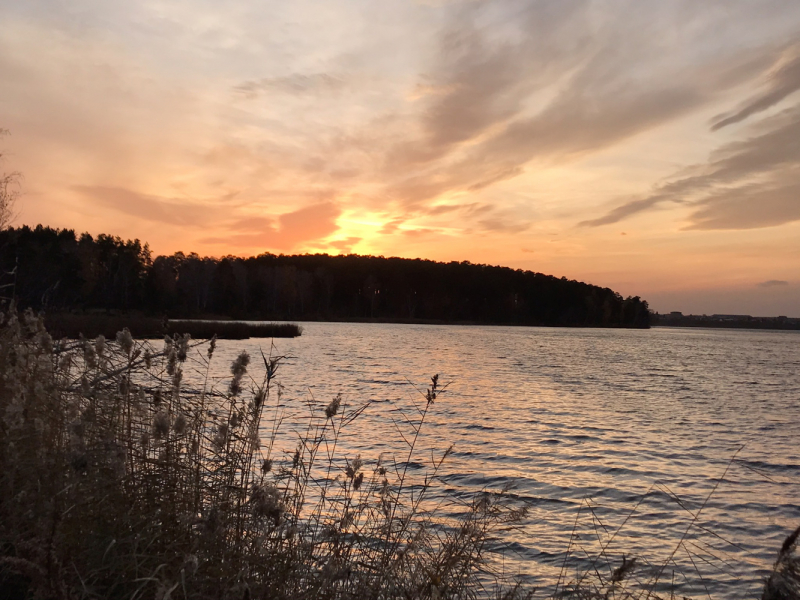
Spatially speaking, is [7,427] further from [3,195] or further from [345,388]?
[3,195]

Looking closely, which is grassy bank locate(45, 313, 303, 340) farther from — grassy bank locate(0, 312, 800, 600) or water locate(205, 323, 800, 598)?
grassy bank locate(0, 312, 800, 600)

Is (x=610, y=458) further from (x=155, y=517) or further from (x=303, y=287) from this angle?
(x=303, y=287)

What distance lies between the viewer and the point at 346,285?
155000 mm

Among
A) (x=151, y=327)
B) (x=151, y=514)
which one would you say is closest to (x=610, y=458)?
(x=151, y=514)

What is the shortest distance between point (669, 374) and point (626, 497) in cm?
3242

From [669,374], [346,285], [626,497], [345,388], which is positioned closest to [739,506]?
[626,497]

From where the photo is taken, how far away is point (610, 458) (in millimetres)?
14227

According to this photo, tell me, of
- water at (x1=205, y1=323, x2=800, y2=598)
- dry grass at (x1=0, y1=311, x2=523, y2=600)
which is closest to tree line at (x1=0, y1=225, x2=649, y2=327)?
water at (x1=205, y1=323, x2=800, y2=598)

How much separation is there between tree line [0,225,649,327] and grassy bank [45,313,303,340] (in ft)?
41.0

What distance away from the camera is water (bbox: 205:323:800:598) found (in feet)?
27.6

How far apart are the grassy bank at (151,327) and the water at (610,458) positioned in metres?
6.57

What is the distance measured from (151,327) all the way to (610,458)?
1322 inches

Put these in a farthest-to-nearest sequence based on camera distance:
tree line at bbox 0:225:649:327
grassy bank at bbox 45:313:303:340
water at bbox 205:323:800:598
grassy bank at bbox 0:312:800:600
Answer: tree line at bbox 0:225:649:327, grassy bank at bbox 45:313:303:340, water at bbox 205:323:800:598, grassy bank at bbox 0:312:800:600

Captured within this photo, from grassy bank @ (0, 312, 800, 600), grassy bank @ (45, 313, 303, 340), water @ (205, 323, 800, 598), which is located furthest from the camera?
grassy bank @ (45, 313, 303, 340)
